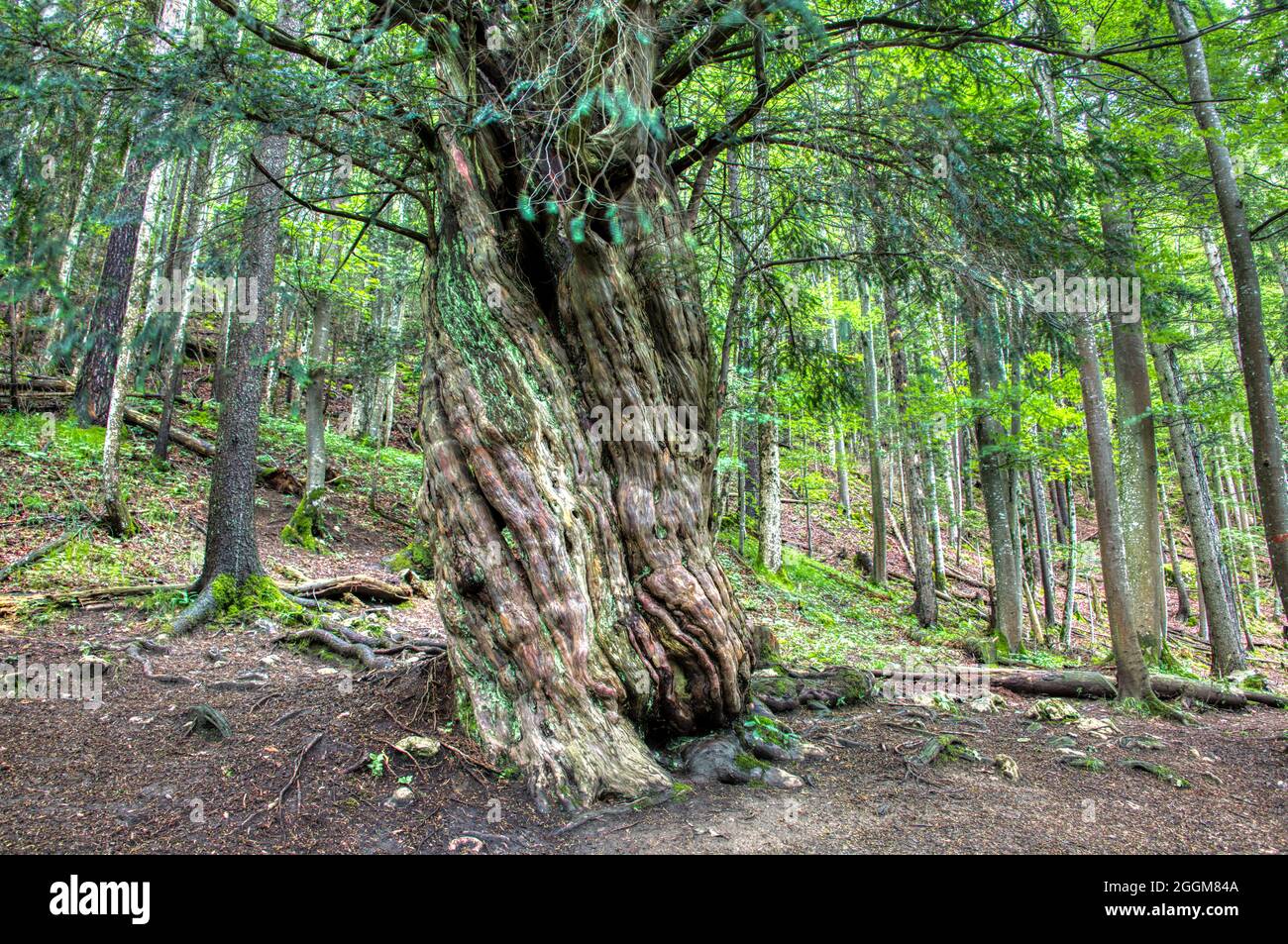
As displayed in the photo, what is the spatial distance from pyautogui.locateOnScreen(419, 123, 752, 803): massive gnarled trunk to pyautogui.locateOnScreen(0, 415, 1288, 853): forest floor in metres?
0.45

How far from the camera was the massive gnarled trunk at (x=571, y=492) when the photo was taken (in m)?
4.07

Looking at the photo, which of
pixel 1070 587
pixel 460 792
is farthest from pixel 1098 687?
pixel 1070 587

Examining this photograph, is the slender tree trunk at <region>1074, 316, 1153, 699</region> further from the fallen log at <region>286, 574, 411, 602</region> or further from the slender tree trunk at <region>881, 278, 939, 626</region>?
the fallen log at <region>286, 574, 411, 602</region>

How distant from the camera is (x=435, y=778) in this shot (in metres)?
3.99

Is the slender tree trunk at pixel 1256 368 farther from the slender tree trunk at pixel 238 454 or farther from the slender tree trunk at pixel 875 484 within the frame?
the slender tree trunk at pixel 875 484

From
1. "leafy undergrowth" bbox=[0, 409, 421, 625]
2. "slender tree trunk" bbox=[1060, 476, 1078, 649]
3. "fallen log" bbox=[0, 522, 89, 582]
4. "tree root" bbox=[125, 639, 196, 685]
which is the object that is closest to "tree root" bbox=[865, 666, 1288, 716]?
"slender tree trunk" bbox=[1060, 476, 1078, 649]

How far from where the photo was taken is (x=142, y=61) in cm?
368

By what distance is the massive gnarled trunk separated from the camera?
13.4ft

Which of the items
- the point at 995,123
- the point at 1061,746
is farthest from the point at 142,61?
the point at 1061,746

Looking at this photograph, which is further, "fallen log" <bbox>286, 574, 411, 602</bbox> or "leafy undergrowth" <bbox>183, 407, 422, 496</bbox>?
"leafy undergrowth" <bbox>183, 407, 422, 496</bbox>

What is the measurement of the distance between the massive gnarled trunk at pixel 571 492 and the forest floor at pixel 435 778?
1.47ft

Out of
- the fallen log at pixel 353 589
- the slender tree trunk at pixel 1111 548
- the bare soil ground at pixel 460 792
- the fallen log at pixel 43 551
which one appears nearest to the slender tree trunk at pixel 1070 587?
the slender tree trunk at pixel 1111 548

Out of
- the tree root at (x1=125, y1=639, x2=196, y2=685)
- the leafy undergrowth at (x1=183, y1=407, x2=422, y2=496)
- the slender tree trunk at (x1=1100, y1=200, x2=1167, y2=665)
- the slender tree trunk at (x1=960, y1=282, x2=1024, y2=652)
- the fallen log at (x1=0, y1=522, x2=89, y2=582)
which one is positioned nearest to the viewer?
the tree root at (x1=125, y1=639, x2=196, y2=685)

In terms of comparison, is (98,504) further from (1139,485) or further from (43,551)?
(1139,485)
